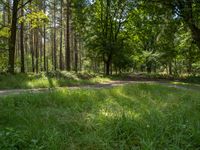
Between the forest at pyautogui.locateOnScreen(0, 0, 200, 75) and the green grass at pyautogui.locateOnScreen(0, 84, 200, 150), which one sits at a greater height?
the forest at pyautogui.locateOnScreen(0, 0, 200, 75)

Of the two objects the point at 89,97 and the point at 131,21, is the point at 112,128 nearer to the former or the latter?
the point at 89,97

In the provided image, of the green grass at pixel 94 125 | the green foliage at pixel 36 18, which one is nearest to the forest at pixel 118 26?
the green foliage at pixel 36 18

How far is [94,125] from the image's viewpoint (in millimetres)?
6148

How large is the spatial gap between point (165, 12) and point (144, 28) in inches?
348

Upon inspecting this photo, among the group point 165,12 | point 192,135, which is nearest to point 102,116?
point 192,135

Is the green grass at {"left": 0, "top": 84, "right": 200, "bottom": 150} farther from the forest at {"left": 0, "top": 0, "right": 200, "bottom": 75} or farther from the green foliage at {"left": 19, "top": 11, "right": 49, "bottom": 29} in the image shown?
the forest at {"left": 0, "top": 0, "right": 200, "bottom": 75}

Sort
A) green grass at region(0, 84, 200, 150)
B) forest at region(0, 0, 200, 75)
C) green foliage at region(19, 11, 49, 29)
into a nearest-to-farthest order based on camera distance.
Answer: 1. green grass at region(0, 84, 200, 150)
2. green foliage at region(19, 11, 49, 29)
3. forest at region(0, 0, 200, 75)

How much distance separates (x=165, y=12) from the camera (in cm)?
2247

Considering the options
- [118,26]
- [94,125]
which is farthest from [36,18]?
[94,125]

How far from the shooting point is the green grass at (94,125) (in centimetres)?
533

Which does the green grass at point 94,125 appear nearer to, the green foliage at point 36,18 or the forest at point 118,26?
the green foliage at point 36,18

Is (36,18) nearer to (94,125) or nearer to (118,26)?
(118,26)

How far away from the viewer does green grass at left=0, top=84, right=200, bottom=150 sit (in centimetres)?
533

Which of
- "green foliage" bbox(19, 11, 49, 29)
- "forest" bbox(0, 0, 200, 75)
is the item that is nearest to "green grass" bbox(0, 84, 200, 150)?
"green foliage" bbox(19, 11, 49, 29)
